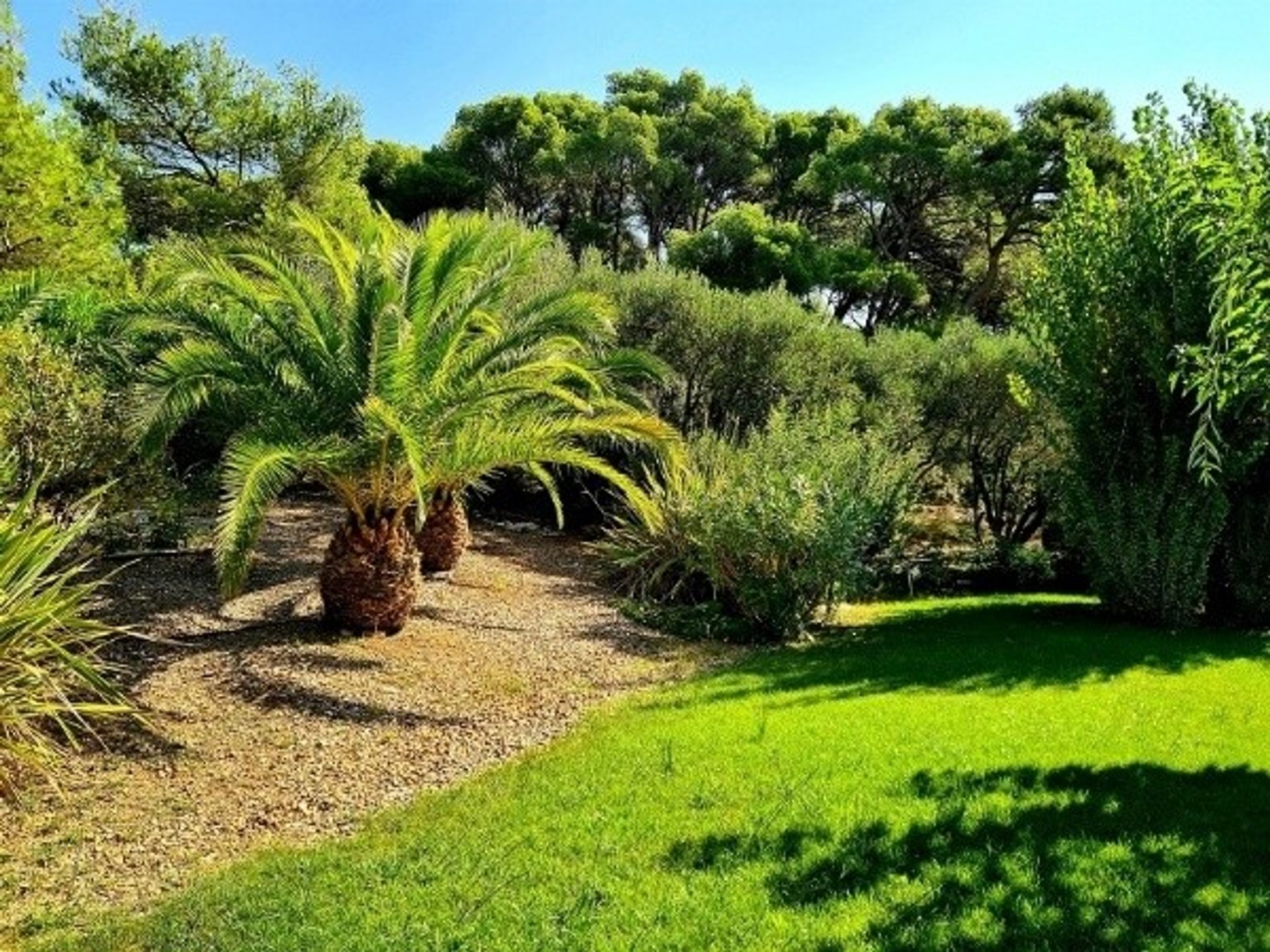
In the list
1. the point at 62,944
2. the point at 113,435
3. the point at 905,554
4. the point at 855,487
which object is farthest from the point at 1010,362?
the point at 62,944

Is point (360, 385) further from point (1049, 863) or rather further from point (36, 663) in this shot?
point (1049, 863)

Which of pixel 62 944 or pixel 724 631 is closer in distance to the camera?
pixel 62 944

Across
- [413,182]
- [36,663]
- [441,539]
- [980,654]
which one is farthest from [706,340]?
[413,182]

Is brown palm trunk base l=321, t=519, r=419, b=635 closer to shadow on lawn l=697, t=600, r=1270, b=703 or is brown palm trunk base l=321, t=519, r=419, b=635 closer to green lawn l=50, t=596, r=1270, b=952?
green lawn l=50, t=596, r=1270, b=952

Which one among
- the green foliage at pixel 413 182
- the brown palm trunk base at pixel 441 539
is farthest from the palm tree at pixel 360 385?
the green foliage at pixel 413 182

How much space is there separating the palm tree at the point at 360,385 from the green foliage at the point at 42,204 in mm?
7561

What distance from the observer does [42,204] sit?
14.7 m

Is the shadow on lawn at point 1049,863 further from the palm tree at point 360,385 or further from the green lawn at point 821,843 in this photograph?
the palm tree at point 360,385

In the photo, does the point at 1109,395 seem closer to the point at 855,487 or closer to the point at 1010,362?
the point at 855,487

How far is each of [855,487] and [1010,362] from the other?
215 inches

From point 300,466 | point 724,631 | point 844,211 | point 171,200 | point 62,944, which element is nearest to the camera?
point 62,944

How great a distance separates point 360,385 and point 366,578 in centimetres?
165

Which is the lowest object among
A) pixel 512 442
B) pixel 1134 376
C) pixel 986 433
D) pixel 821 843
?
pixel 821 843

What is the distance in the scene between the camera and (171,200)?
74.5 ft
